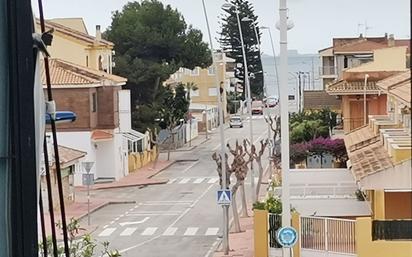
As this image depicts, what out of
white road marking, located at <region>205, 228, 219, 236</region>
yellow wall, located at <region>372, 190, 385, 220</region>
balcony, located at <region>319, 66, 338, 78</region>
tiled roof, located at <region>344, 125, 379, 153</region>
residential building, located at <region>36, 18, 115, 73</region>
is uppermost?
residential building, located at <region>36, 18, 115, 73</region>

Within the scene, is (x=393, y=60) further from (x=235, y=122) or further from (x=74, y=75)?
(x=235, y=122)

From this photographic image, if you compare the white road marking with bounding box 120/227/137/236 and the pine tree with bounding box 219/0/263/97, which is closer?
the white road marking with bounding box 120/227/137/236

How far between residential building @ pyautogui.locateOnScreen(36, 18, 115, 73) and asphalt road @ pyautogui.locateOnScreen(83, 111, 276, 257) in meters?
2.75

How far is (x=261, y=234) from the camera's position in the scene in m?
7.89

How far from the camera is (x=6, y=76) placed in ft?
4.56

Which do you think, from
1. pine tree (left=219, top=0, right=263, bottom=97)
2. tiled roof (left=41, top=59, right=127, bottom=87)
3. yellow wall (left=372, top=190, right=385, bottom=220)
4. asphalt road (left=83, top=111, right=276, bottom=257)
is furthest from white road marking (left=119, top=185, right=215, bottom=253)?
pine tree (left=219, top=0, right=263, bottom=97)

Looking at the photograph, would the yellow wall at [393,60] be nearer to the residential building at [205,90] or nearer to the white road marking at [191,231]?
the white road marking at [191,231]

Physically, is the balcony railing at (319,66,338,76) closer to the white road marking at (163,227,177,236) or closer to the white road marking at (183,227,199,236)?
the white road marking at (183,227,199,236)

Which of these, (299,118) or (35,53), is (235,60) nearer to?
(299,118)

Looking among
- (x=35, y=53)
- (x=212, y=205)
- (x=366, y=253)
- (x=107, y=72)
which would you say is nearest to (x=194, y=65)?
(x=107, y=72)

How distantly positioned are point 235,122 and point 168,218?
1513 cm

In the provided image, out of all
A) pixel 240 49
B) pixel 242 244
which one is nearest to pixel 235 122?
pixel 240 49

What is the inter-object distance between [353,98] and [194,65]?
1177cm

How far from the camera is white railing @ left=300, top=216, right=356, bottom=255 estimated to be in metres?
6.77
